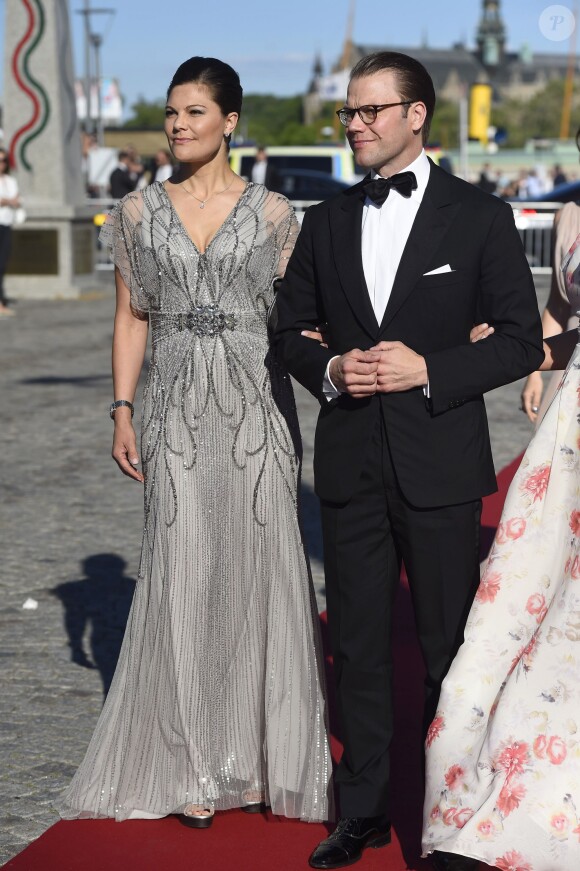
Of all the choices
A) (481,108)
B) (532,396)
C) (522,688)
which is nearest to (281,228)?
(532,396)

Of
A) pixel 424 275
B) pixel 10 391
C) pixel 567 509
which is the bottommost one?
pixel 10 391

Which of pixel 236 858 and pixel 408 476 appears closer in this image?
pixel 408 476

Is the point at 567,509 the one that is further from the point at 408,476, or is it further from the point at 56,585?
the point at 56,585

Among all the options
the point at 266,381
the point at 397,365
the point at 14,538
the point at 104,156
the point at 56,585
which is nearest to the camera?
the point at 397,365

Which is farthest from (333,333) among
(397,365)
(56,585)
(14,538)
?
(14,538)

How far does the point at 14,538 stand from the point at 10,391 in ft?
17.7

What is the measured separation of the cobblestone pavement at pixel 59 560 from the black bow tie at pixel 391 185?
2037 millimetres

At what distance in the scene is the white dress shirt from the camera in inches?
139

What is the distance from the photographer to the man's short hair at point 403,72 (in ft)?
11.5

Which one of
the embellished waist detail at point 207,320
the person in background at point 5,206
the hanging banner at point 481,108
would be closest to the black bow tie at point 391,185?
the embellished waist detail at point 207,320

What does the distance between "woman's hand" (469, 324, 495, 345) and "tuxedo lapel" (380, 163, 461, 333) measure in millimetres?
200

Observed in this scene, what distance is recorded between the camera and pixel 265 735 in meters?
4.05

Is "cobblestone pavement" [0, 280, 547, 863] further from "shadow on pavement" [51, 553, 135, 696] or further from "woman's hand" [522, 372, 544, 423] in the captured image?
"woman's hand" [522, 372, 544, 423]

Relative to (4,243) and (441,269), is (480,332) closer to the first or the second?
(441,269)
